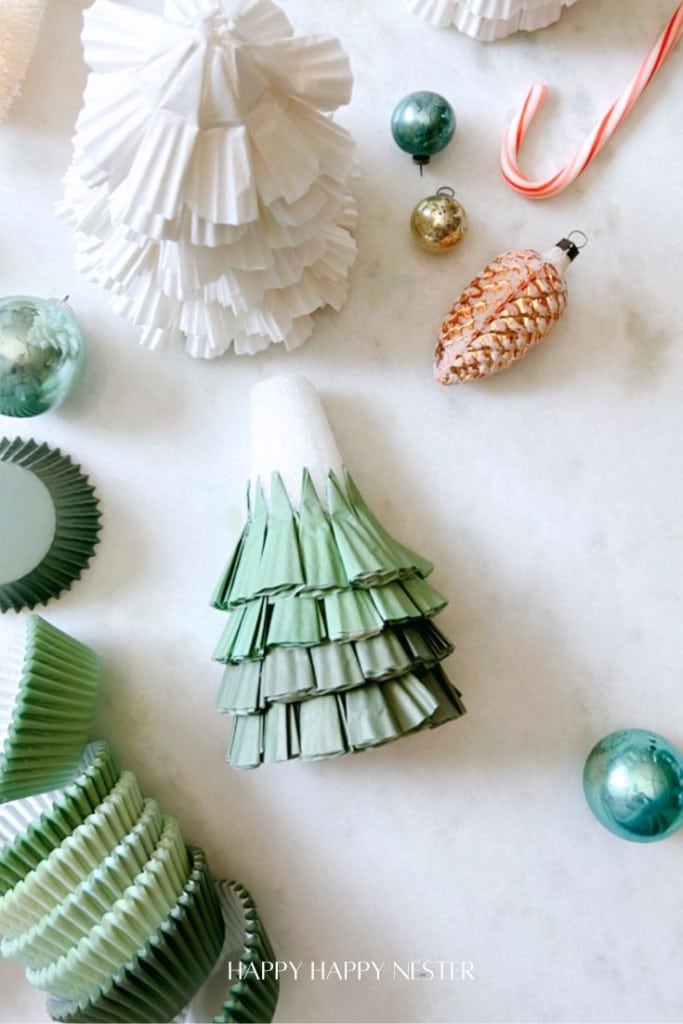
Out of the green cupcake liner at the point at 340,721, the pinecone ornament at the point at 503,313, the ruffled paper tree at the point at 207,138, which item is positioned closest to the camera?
the ruffled paper tree at the point at 207,138

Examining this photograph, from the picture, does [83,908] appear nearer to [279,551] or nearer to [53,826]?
[53,826]

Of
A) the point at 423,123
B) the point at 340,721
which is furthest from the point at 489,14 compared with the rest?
the point at 340,721

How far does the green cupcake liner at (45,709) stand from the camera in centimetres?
73

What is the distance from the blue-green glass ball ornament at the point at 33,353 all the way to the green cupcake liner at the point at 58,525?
0.15 ft

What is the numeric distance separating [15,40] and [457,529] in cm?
66

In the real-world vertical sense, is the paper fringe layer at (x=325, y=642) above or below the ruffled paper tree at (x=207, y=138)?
below

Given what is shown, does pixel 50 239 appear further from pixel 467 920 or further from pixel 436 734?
pixel 467 920

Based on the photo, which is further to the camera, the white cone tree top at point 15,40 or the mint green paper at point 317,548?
the white cone tree top at point 15,40

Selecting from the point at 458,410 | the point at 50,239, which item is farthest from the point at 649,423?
the point at 50,239

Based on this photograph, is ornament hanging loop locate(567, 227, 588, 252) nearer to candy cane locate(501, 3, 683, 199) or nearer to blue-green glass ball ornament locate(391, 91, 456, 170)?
candy cane locate(501, 3, 683, 199)

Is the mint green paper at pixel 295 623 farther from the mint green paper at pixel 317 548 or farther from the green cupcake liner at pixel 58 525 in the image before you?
the green cupcake liner at pixel 58 525

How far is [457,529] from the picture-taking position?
87 cm

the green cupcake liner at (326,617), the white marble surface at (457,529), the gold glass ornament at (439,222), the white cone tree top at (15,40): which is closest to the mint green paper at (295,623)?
the green cupcake liner at (326,617)

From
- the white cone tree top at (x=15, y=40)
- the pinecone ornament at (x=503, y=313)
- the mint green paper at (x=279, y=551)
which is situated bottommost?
the mint green paper at (x=279, y=551)
